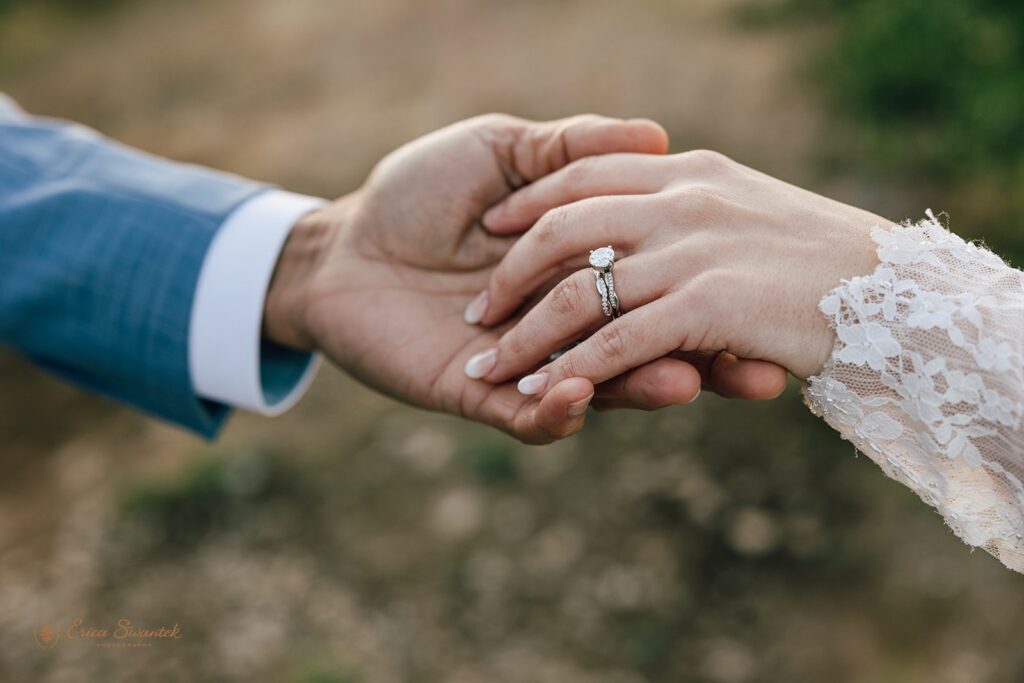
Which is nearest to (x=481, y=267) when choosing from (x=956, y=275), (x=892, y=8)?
(x=956, y=275)

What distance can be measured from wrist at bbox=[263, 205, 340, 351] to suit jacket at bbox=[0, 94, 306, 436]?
179mm

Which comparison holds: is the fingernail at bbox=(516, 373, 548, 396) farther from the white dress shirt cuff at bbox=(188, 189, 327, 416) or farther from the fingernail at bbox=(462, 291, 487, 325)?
the white dress shirt cuff at bbox=(188, 189, 327, 416)

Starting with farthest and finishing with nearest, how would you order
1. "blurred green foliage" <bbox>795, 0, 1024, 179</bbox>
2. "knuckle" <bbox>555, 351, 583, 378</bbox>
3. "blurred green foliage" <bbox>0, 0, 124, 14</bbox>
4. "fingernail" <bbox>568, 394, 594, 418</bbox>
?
"blurred green foliage" <bbox>0, 0, 124, 14</bbox>, "blurred green foliage" <bbox>795, 0, 1024, 179</bbox>, "knuckle" <bbox>555, 351, 583, 378</bbox>, "fingernail" <bbox>568, 394, 594, 418</bbox>

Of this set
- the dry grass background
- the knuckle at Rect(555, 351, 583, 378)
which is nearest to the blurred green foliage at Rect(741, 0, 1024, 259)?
the dry grass background

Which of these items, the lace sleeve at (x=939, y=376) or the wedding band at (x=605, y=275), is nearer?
the lace sleeve at (x=939, y=376)

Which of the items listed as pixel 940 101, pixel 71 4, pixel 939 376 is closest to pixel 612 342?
pixel 939 376

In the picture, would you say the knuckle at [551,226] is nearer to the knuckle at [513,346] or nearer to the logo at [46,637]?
the knuckle at [513,346]

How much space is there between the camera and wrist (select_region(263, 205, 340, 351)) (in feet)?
7.56

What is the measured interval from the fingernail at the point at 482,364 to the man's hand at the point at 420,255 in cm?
7

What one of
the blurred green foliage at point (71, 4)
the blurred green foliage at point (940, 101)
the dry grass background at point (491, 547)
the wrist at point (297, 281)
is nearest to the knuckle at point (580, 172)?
the wrist at point (297, 281)

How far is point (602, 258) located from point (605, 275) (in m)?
0.04

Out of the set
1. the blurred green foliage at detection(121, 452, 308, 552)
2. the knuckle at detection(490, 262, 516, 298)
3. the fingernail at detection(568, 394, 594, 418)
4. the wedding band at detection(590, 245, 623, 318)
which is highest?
the wedding band at detection(590, 245, 623, 318)

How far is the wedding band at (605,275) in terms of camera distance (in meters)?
1.86

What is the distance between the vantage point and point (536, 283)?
6.78 feet
